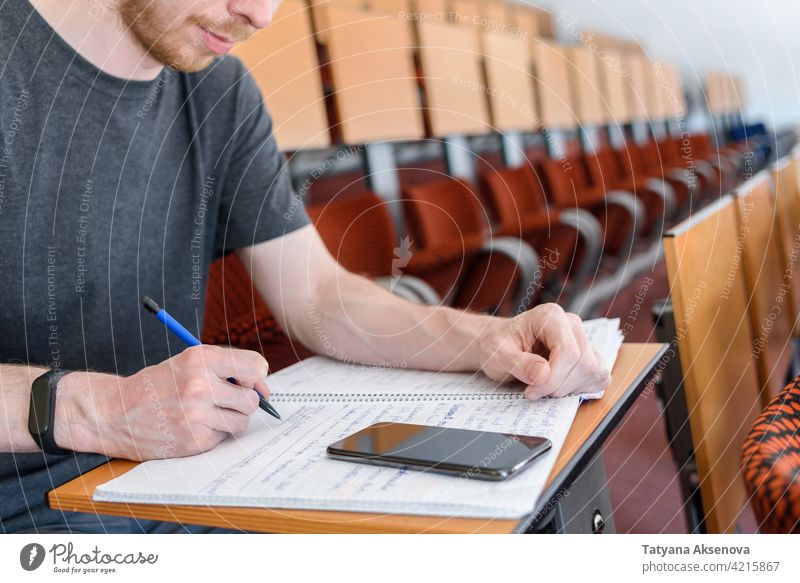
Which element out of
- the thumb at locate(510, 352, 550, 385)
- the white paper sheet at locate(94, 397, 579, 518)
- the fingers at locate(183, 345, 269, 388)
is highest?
the fingers at locate(183, 345, 269, 388)

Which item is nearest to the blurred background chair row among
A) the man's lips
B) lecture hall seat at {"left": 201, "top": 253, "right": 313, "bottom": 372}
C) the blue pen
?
lecture hall seat at {"left": 201, "top": 253, "right": 313, "bottom": 372}

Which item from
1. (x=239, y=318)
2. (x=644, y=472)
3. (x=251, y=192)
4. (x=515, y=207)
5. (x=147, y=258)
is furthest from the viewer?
(x=515, y=207)

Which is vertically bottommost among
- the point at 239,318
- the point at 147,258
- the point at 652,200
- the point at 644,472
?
the point at 644,472

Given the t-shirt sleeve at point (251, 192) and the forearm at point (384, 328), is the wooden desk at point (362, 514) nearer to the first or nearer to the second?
the forearm at point (384, 328)

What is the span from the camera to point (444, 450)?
0.62m

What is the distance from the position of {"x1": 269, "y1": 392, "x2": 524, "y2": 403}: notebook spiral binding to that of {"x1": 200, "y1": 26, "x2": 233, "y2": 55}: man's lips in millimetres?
402

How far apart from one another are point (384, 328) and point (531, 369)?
0.27m

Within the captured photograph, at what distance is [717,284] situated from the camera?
1.25 m

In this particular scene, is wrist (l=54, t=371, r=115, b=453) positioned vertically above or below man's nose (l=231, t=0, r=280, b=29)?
below

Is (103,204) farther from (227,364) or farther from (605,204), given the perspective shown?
(605,204)

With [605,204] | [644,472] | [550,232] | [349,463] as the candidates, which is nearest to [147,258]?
[349,463]

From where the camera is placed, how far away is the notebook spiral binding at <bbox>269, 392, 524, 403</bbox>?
798mm

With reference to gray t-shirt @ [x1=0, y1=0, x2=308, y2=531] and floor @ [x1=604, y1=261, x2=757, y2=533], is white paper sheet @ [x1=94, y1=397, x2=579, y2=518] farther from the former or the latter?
floor @ [x1=604, y1=261, x2=757, y2=533]
